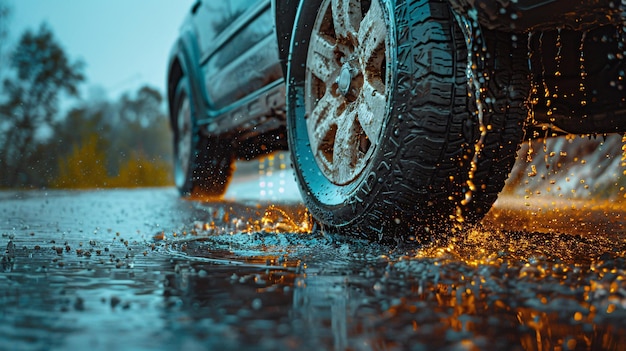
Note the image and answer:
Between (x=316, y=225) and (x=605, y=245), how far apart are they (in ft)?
3.48

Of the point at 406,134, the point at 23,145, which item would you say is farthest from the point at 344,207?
the point at 23,145

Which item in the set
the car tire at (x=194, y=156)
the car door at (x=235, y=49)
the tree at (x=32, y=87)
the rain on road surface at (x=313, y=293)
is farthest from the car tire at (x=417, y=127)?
the tree at (x=32, y=87)

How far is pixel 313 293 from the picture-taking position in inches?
63.2

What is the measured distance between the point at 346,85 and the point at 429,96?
1.76 ft

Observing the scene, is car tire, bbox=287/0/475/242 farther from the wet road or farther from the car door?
Answer: the car door

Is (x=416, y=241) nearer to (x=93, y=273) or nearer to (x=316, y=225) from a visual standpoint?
(x=316, y=225)

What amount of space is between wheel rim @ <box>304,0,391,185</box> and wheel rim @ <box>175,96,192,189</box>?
2.83 meters

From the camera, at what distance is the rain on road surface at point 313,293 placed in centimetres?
121

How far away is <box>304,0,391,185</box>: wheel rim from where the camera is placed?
Result: 236 cm

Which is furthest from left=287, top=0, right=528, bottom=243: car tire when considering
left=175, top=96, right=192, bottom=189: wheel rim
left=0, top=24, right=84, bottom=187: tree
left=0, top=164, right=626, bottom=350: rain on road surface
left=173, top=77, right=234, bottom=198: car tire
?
left=0, top=24, right=84, bottom=187: tree

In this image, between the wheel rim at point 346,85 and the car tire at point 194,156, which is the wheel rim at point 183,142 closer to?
the car tire at point 194,156

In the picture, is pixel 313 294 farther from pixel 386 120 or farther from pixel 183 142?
pixel 183 142

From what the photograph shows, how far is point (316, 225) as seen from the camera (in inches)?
116

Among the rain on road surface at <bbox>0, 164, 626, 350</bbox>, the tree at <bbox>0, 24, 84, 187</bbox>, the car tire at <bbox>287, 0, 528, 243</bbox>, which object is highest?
the tree at <bbox>0, 24, 84, 187</bbox>
